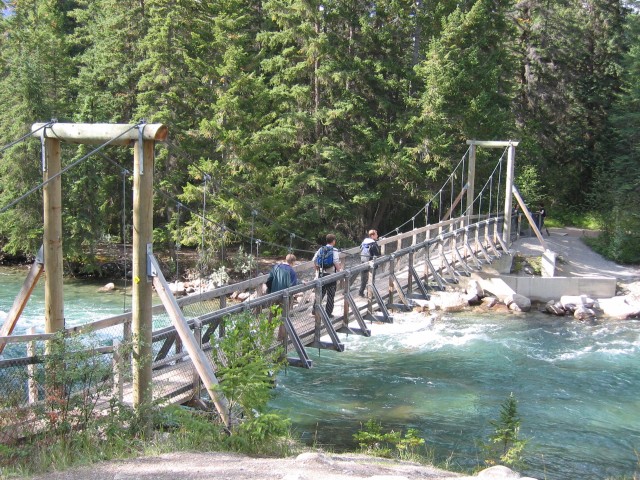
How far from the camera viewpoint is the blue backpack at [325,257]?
9.53 m

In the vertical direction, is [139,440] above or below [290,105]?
below

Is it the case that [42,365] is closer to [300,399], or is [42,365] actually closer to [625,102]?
[300,399]

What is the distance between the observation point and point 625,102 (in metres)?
25.1

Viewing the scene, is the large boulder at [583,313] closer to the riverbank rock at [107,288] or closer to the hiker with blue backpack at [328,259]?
the hiker with blue backpack at [328,259]

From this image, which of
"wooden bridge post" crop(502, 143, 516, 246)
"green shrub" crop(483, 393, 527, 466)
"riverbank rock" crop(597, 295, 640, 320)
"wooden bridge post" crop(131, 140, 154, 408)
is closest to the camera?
"wooden bridge post" crop(131, 140, 154, 408)

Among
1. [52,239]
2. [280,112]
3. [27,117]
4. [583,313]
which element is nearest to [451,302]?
[583,313]

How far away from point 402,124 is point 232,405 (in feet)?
60.4

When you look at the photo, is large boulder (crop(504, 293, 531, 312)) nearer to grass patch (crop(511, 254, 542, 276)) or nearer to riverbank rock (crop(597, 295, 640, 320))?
grass patch (crop(511, 254, 542, 276))

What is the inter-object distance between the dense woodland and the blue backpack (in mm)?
10527

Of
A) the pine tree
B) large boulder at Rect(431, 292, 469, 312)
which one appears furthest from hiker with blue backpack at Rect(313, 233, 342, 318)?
the pine tree

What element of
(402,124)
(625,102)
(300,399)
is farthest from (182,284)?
(625,102)

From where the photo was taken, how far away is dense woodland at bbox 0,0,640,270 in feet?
68.8

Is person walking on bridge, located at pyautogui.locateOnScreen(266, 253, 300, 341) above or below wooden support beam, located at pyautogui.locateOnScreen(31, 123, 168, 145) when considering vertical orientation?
below

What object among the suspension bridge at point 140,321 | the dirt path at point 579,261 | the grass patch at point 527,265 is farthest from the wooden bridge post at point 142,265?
the dirt path at point 579,261
